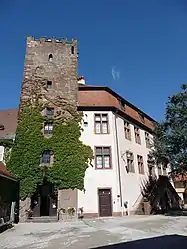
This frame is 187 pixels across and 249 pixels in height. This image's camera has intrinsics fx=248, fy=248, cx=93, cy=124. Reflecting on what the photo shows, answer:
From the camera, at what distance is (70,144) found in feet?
Result: 75.0

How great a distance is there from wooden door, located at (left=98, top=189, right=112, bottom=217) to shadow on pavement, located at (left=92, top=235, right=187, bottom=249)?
11.8m

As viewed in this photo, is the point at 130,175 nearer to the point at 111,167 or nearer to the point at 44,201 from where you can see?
the point at 111,167

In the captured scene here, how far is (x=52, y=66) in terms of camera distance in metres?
27.2

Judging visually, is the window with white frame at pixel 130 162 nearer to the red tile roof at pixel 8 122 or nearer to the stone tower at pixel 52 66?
the stone tower at pixel 52 66

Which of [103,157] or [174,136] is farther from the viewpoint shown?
[103,157]

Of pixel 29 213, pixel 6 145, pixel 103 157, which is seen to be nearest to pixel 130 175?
pixel 103 157

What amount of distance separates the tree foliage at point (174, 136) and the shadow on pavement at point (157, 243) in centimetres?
1069

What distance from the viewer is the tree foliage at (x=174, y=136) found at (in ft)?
66.0

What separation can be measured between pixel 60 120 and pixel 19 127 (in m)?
3.86

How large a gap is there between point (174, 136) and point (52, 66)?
14.9 meters

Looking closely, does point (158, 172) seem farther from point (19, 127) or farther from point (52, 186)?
point (19, 127)

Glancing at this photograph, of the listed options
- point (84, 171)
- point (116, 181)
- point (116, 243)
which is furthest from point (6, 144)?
point (116, 243)

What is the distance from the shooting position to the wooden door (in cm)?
2163

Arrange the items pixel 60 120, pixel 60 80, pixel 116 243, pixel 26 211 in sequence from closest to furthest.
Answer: pixel 116 243 < pixel 26 211 < pixel 60 120 < pixel 60 80
